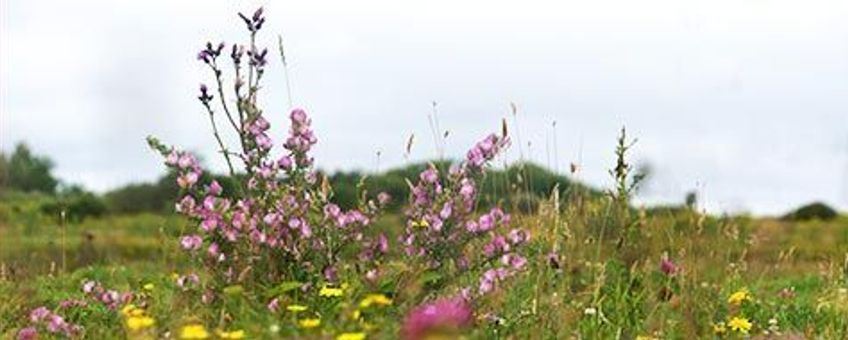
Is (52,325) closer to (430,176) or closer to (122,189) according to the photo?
(430,176)

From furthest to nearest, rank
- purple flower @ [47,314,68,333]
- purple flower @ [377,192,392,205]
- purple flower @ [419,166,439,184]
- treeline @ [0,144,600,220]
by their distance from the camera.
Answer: treeline @ [0,144,600,220] → purple flower @ [377,192,392,205] → purple flower @ [419,166,439,184] → purple flower @ [47,314,68,333]

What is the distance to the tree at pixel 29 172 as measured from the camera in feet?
133

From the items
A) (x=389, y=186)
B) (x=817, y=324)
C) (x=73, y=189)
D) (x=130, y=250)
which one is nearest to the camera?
(x=817, y=324)

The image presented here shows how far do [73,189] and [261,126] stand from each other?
35102 mm

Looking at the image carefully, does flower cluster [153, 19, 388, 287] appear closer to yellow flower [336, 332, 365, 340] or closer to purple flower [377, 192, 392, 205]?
purple flower [377, 192, 392, 205]

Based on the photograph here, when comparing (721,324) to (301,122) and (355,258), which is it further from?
(301,122)

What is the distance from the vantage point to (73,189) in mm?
41094

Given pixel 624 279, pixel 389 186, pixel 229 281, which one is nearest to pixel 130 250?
pixel 389 186

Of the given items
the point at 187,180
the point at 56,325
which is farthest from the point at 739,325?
the point at 56,325

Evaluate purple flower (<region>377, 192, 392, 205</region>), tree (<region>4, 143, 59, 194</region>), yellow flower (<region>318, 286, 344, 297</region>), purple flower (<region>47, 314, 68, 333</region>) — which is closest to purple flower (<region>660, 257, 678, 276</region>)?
purple flower (<region>377, 192, 392, 205</region>)

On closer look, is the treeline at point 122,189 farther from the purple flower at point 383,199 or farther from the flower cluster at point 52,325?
the flower cluster at point 52,325

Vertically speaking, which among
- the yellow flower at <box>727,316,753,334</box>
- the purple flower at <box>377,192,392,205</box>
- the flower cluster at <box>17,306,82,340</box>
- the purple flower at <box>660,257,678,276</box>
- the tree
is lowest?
the tree

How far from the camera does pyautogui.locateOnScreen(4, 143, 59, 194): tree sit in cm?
4069

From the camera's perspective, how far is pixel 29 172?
41156 millimetres
